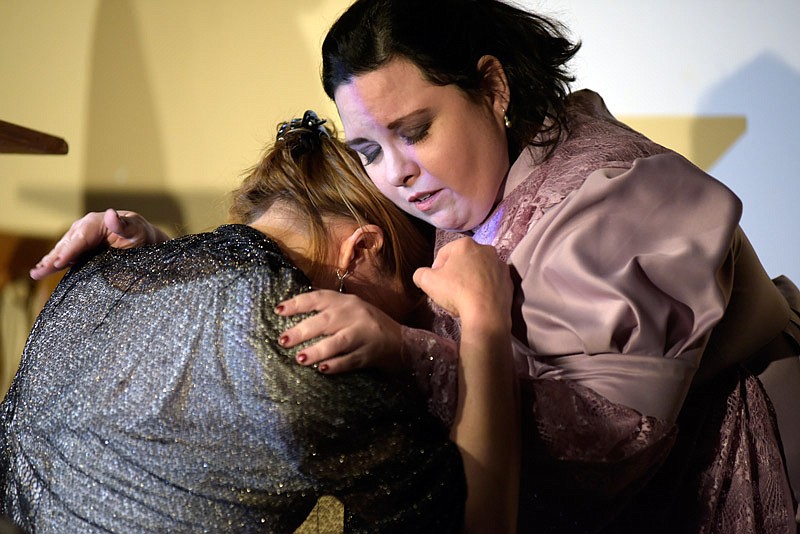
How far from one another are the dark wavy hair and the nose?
0.31 feet

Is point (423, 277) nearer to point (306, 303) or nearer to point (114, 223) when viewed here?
point (306, 303)

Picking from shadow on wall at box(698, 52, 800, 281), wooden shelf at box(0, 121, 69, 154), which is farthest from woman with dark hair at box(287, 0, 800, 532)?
wooden shelf at box(0, 121, 69, 154)

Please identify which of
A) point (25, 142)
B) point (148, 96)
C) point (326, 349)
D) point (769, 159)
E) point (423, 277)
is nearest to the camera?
point (326, 349)

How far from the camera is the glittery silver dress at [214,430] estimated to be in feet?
2.54

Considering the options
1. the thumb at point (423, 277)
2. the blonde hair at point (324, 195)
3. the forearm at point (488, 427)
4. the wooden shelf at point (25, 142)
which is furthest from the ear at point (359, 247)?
the wooden shelf at point (25, 142)

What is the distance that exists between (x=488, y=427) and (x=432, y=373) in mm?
76

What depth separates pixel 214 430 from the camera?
2.60ft

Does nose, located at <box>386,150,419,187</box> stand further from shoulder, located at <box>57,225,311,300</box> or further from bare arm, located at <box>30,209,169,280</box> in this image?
bare arm, located at <box>30,209,169,280</box>

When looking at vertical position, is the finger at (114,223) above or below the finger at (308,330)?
below

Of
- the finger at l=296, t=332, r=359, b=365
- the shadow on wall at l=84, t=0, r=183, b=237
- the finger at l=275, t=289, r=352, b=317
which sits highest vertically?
the finger at l=275, t=289, r=352, b=317

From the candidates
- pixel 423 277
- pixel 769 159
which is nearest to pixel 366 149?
pixel 423 277

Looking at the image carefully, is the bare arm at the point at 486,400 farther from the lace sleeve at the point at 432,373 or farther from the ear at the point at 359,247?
the ear at the point at 359,247

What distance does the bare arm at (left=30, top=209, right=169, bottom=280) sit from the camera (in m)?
1.07

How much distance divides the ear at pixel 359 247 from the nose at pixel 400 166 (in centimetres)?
7
